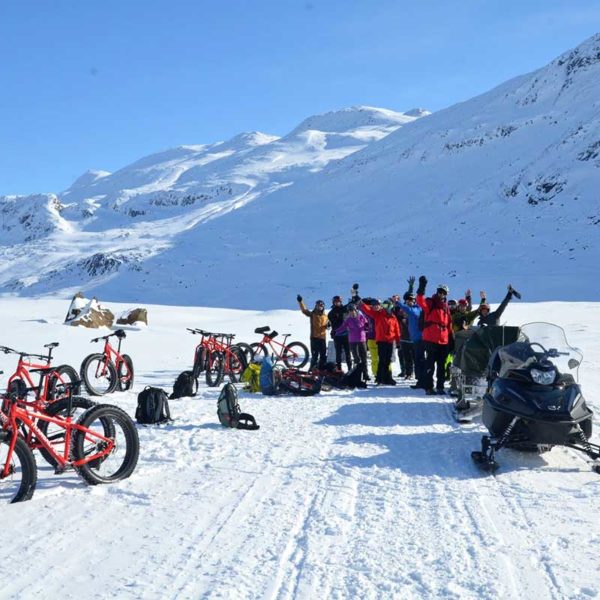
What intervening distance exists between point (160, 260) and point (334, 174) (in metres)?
32.0

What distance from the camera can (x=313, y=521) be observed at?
205 inches

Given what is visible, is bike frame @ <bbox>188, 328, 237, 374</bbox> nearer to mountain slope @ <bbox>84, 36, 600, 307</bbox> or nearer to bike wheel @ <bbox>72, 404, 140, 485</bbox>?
bike wheel @ <bbox>72, 404, 140, 485</bbox>

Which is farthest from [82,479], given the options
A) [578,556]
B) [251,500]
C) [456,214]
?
[456,214]

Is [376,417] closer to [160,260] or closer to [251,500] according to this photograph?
[251,500]

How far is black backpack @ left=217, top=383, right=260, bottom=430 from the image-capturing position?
8.70 m

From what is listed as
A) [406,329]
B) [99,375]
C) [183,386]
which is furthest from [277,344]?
[99,375]

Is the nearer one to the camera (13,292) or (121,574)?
(121,574)

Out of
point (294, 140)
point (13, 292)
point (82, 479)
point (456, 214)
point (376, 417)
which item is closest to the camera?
point (82, 479)

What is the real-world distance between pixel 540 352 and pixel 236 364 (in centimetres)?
740

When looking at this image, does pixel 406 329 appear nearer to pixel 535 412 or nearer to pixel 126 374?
pixel 126 374

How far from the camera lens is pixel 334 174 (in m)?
96.1

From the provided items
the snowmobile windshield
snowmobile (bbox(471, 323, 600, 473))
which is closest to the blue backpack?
the snowmobile windshield

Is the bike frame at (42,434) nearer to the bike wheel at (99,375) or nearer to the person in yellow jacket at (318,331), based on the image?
the bike wheel at (99,375)

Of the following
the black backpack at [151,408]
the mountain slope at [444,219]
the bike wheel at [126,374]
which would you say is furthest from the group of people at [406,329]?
the mountain slope at [444,219]
